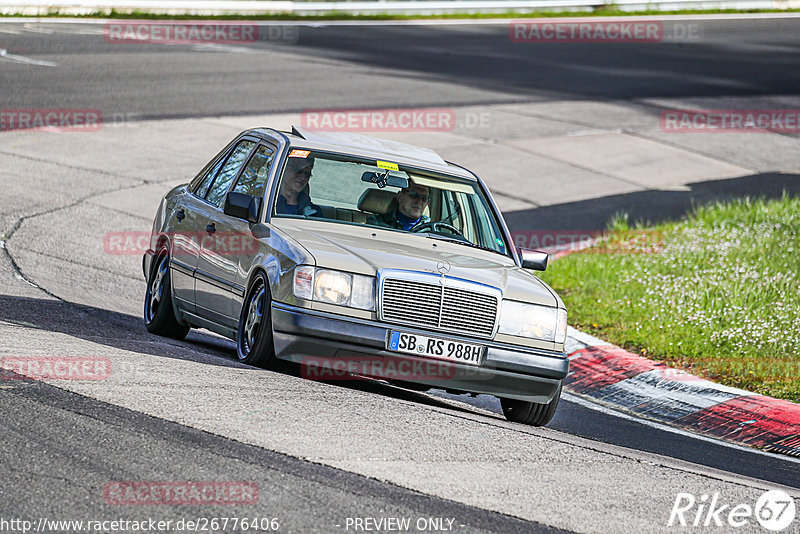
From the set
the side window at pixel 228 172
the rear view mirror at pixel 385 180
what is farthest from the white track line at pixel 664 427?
the side window at pixel 228 172

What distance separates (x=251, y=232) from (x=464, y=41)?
2468cm

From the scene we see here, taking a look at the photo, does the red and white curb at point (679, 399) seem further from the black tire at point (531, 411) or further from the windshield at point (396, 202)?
the windshield at point (396, 202)

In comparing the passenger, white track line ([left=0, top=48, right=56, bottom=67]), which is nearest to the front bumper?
the passenger

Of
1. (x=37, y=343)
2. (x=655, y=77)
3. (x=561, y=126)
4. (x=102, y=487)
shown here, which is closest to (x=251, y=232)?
(x=37, y=343)

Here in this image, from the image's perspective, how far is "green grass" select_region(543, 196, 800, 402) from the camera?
9.99m

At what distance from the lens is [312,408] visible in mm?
6555

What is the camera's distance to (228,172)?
30.4ft

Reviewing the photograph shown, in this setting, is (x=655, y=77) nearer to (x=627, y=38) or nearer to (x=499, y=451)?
(x=627, y=38)

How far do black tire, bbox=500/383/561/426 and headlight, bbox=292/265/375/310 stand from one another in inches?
51.0

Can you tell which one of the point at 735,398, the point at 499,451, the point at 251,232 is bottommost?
the point at 735,398

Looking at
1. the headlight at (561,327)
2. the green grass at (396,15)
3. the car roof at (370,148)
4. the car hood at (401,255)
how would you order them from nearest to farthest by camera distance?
the car hood at (401,255) → the headlight at (561,327) → the car roof at (370,148) → the green grass at (396,15)

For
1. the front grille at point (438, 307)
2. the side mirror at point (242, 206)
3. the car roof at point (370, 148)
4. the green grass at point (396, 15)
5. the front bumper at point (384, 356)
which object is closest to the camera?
the front bumper at point (384, 356)

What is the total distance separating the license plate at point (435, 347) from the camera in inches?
284

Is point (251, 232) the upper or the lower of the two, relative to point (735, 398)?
upper
